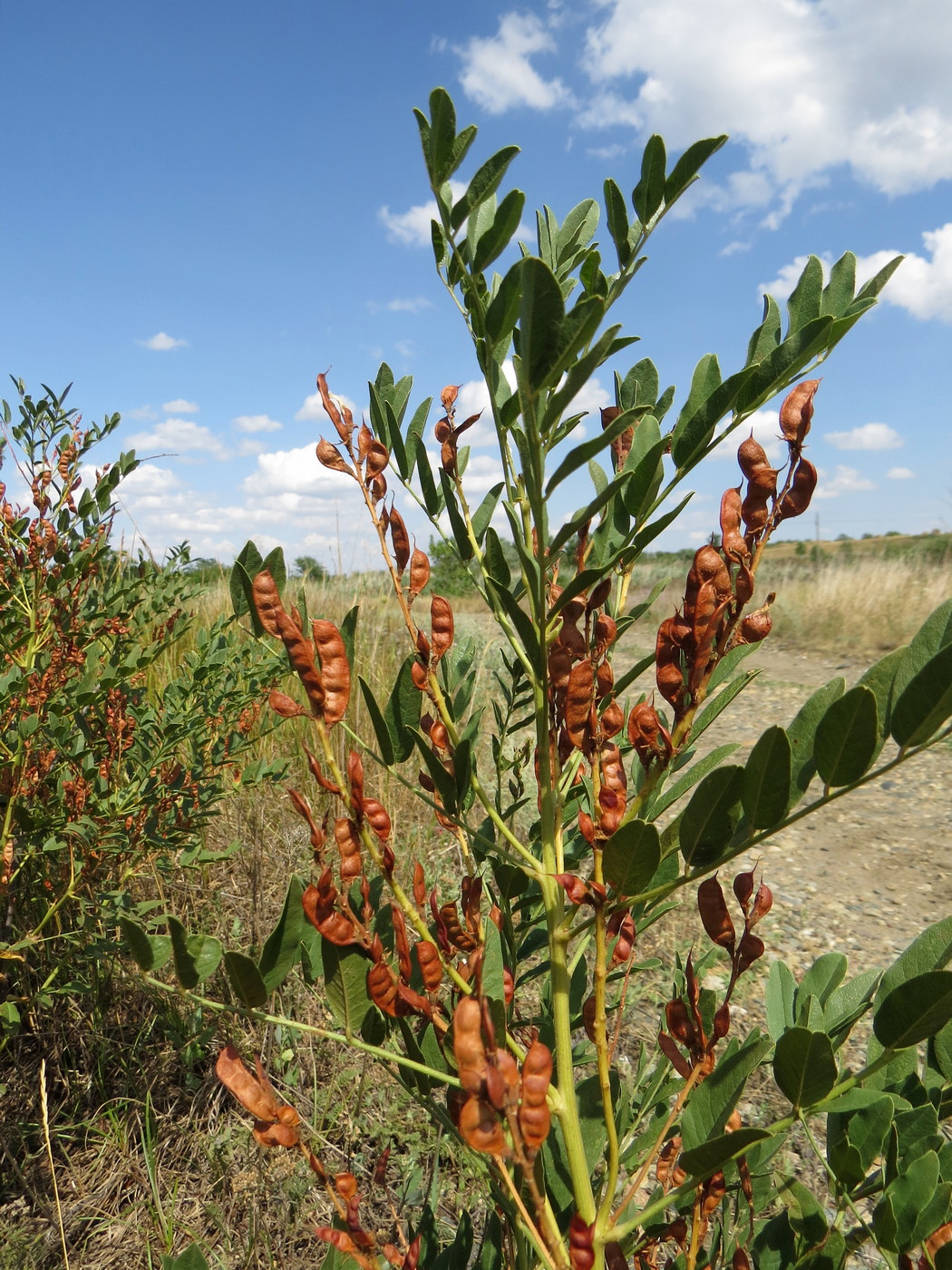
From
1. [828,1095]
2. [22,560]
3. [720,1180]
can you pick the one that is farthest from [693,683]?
[22,560]

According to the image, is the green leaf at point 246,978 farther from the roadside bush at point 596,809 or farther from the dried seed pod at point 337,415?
the dried seed pod at point 337,415

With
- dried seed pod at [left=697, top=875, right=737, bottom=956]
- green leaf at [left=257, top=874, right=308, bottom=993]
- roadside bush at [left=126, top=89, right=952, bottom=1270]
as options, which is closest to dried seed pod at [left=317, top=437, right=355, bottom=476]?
roadside bush at [left=126, top=89, right=952, bottom=1270]

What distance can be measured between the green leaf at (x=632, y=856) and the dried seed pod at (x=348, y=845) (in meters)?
0.19

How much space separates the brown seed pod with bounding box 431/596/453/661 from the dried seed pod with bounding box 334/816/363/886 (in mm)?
167

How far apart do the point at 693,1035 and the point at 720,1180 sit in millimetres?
137

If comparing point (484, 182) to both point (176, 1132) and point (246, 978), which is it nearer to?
point (246, 978)

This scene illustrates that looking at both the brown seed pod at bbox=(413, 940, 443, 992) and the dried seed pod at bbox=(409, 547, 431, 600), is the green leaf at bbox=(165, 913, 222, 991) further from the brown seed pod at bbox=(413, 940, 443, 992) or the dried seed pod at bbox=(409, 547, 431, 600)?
the dried seed pod at bbox=(409, 547, 431, 600)

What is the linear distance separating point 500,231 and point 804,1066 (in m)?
0.62

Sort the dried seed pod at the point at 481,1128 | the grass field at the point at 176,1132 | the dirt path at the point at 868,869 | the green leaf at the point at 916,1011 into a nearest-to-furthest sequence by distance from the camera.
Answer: the dried seed pod at the point at 481,1128 → the green leaf at the point at 916,1011 → the grass field at the point at 176,1132 → the dirt path at the point at 868,869

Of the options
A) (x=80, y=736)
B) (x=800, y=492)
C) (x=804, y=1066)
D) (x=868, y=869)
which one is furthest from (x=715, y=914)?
(x=868, y=869)

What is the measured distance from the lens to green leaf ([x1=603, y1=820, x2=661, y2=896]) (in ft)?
1.60

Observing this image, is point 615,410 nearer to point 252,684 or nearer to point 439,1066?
point 439,1066

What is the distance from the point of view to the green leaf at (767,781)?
489mm

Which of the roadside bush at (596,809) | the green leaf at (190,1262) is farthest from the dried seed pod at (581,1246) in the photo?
the green leaf at (190,1262)
